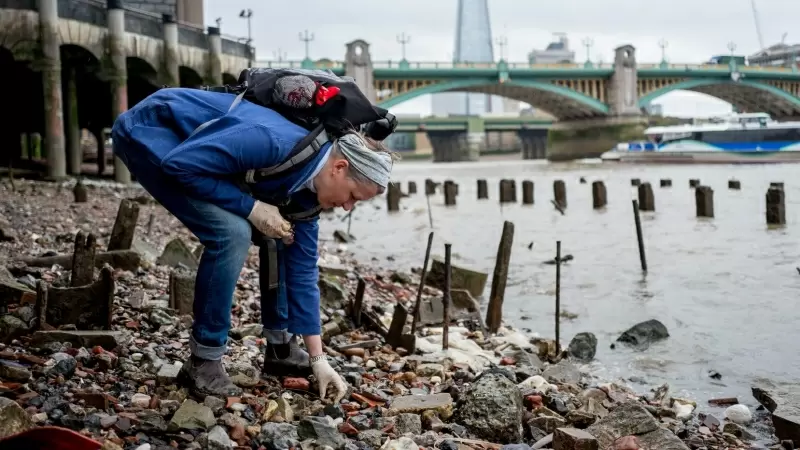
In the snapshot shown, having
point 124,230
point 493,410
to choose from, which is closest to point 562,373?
point 493,410

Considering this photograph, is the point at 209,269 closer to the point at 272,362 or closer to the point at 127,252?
the point at 272,362

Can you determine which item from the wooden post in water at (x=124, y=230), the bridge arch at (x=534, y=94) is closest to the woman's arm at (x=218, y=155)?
the wooden post in water at (x=124, y=230)

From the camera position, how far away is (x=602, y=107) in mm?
64250

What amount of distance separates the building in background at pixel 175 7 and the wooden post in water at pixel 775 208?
17.8 meters

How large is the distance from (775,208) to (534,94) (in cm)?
4660

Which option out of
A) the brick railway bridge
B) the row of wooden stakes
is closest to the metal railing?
the brick railway bridge

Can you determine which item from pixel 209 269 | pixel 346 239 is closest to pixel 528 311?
pixel 209 269

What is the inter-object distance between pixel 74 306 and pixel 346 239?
33.6 feet

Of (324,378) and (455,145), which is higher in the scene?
(455,145)

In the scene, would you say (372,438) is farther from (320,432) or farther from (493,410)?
(493,410)

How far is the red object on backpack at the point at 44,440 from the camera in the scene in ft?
8.48

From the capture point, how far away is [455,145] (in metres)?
98.8

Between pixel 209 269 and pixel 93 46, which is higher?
pixel 93 46

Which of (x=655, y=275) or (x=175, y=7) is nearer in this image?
(x=655, y=275)
